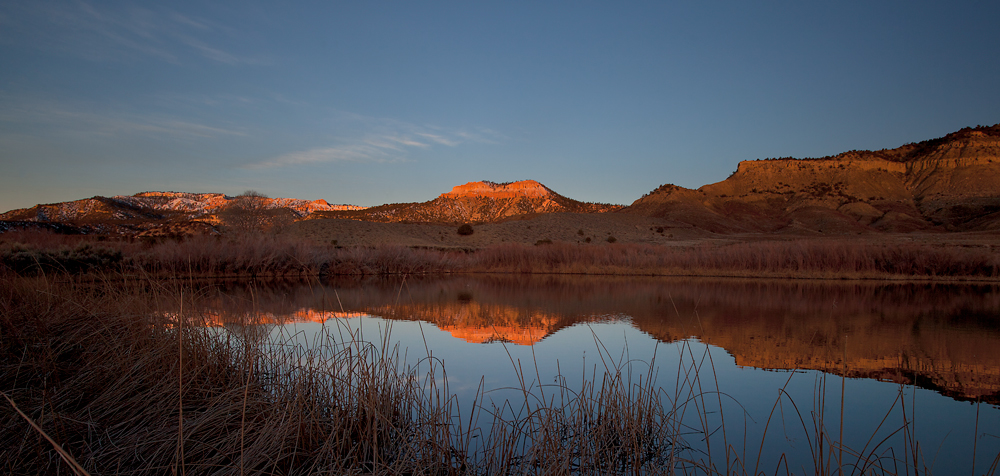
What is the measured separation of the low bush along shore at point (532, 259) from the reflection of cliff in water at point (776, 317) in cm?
269

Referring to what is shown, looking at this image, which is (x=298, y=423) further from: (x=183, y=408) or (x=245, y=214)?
(x=245, y=214)

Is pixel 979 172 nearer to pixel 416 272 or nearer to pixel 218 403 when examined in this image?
pixel 416 272

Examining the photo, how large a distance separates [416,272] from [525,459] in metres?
19.5

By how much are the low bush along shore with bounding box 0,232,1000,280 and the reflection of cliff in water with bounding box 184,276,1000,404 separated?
2.69 m

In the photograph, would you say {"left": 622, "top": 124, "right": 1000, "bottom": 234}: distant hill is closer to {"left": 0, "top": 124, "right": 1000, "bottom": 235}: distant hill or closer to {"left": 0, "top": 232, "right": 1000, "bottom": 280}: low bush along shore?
{"left": 0, "top": 124, "right": 1000, "bottom": 235}: distant hill

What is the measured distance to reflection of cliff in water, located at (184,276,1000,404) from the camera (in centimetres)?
561

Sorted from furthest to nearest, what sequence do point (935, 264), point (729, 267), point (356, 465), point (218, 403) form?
point (729, 267) < point (935, 264) < point (218, 403) < point (356, 465)

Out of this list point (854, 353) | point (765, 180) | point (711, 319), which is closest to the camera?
point (854, 353)

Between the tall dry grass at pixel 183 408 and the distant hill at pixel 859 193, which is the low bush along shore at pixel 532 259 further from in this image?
the distant hill at pixel 859 193

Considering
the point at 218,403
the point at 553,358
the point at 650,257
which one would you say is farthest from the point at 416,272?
the point at 218,403

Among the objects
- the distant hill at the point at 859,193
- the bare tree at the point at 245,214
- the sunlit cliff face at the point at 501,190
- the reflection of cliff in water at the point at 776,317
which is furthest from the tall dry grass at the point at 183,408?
the sunlit cliff face at the point at 501,190

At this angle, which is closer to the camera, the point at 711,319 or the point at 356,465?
the point at 356,465

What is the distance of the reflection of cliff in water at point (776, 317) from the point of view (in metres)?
5.61

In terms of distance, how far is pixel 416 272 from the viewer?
22.1 metres
